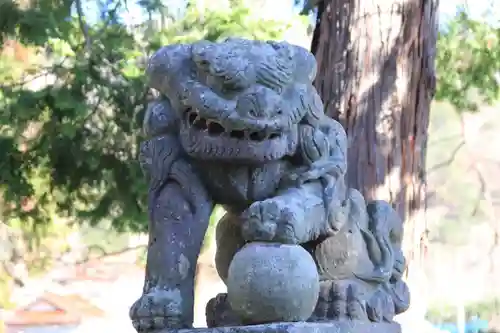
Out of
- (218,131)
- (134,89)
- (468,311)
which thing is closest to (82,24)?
(134,89)

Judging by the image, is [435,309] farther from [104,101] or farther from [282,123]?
[282,123]

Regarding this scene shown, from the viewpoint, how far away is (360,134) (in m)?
3.53

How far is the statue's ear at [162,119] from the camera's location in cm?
215

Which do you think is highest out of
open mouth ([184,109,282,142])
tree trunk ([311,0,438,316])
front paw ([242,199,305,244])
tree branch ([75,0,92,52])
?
tree branch ([75,0,92,52])

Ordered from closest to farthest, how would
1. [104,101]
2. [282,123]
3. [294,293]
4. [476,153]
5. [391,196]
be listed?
1. [294,293]
2. [282,123]
3. [391,196]
4. [104,101]
5. [476,153]

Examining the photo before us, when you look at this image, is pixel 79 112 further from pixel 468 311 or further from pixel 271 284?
pixel 468 311

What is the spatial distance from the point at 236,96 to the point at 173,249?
1.40ft

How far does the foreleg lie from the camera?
198 cm

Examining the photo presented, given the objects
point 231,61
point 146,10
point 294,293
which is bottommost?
point 294,293

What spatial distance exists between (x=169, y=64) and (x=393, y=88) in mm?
1707

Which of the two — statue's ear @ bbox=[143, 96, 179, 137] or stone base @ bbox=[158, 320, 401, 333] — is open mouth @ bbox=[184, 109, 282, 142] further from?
stone base @ bbox=[158, 320, 401, 333]

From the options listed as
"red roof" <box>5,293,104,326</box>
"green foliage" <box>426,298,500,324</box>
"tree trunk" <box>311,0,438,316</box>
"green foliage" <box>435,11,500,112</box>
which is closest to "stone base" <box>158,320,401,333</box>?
"tree trunk" <box>311,0,438,316</box>

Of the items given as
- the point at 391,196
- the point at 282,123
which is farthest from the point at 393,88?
the point at 282,123

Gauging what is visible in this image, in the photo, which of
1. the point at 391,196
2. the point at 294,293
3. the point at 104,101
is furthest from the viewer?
the point at 104,101
